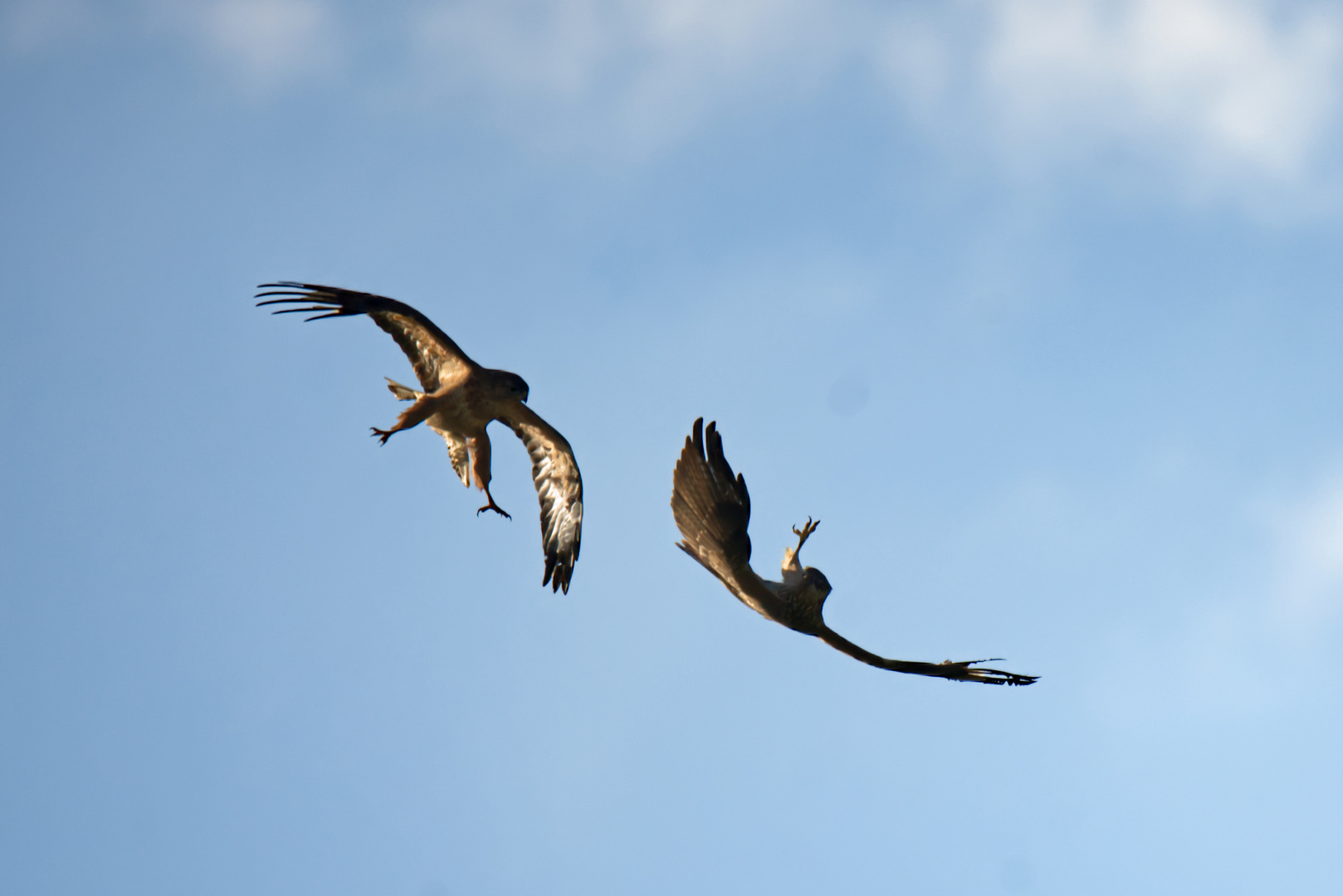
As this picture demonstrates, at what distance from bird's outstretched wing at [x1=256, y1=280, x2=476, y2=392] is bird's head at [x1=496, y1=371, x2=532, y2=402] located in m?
0.44

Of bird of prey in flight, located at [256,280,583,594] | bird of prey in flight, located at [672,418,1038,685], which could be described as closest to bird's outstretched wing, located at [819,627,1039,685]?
bird of prey in flight, located at [672,418,1038,685]

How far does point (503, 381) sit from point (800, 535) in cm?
Result: 569

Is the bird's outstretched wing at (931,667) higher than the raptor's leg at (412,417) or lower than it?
lower

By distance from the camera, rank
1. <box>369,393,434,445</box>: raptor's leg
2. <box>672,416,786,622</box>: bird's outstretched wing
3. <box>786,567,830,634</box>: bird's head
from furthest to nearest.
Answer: <box>369,393,434,445</box>: raptor's leg, <box>786,567,830,634</box>: bird's head, <box>672,416,786,622</box>: bird's outstretched wing

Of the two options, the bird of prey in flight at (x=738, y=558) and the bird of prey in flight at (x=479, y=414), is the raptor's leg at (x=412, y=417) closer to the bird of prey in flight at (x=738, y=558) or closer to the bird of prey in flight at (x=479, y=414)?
the bird of prey in flight at (x=479, y=414)

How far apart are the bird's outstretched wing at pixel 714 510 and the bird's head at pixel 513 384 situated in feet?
19.7

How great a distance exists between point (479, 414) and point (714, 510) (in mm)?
6378

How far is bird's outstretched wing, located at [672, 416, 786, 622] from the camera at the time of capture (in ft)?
33.2

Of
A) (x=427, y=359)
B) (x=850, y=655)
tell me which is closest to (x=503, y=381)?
(x=427, y=359)

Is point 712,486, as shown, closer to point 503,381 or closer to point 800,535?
point 800,535

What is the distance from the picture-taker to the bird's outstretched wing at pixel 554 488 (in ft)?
51.2

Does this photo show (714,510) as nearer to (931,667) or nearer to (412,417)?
(931,667)

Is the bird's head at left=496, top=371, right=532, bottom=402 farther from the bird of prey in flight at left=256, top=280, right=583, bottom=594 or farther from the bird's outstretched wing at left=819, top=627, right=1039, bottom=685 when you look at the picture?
the bird's outstretched wing at left=819, top=627, right=1039, bottom=685

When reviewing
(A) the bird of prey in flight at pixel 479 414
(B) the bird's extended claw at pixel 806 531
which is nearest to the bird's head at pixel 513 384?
(A) the bird of prey in flight at pixel 479 414
